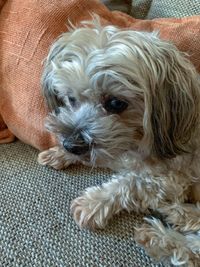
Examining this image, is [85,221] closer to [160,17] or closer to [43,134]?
[43,134]

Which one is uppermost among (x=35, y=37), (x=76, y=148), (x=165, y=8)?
(x=165, y=8)

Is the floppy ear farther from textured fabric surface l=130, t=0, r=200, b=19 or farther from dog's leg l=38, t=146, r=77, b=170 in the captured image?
textured fabric surface l=130, t=0, r=200, b=19

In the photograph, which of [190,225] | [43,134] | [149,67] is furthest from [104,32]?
[190,225]

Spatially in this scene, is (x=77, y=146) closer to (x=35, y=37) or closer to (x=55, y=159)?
(x=55, y=159)

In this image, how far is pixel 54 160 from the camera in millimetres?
1283

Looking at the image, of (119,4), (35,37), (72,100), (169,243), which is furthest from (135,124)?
(119,4)

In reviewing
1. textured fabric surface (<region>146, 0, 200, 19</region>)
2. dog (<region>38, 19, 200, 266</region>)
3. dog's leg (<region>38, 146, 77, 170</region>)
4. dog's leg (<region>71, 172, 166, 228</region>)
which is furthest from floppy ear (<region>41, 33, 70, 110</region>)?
textured fabric surface (<region>146, 0, 200, 19</region>)

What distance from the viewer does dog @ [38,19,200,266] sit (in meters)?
0.98

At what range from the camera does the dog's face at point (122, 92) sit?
3.19ft

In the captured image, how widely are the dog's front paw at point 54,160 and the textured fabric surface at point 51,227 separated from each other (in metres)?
0.02

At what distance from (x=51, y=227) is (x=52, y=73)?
1.31 ft

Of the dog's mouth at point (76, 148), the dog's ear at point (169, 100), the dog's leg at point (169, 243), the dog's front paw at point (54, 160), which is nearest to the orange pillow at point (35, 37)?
the dog's front paw at point (54, 160)

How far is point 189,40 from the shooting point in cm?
114

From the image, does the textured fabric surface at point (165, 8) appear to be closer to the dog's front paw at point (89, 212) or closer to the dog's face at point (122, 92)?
the dog's face at point (122, 92)
